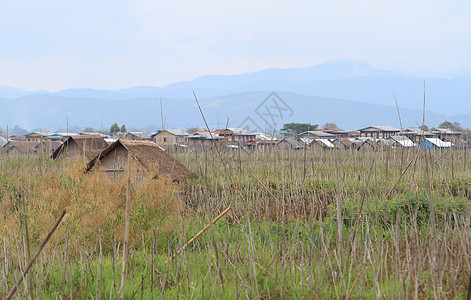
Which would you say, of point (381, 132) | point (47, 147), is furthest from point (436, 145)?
point (47, 147)

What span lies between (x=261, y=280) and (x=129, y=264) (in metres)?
1.24

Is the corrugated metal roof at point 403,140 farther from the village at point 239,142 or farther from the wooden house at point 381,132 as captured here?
the wooden house at point 381,132

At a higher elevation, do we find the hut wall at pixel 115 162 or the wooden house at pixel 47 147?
the hut wall at pixel 115 162

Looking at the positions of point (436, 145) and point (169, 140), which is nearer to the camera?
point (436, 145)

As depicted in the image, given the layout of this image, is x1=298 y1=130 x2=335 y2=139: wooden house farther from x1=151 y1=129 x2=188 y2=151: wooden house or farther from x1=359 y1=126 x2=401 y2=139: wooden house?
x1=151 y1=129 x2=188 y2=151: wooden house

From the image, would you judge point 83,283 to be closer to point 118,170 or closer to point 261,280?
point 261,280

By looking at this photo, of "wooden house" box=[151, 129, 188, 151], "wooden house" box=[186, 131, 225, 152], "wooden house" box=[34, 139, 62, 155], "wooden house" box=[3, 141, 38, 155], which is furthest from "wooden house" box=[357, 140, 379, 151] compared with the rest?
"wooden house" box=[3, 141, 38, 155]

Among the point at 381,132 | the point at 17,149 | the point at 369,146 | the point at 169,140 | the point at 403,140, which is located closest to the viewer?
the point at 403,140

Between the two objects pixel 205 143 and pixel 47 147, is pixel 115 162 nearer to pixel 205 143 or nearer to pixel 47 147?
pixel 205 143

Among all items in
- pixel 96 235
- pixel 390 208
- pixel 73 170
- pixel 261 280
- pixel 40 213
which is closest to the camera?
pixel 261 280

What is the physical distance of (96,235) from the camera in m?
4.32

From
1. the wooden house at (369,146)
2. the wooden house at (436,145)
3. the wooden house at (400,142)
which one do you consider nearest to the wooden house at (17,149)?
the wooden house at (369,146)

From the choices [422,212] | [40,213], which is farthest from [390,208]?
[40,213]

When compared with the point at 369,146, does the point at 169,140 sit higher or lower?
lower
